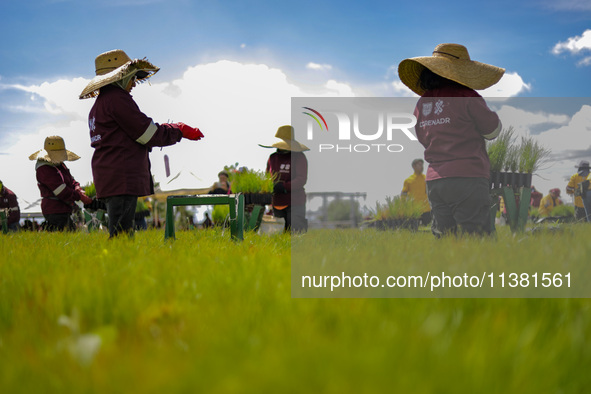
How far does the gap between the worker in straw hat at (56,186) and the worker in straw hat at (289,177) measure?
2.63 metres

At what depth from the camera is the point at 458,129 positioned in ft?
11.1

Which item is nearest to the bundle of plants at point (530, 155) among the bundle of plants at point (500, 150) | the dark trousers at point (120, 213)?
the bundle of plants at point (500, 150)

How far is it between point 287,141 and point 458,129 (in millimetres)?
3277

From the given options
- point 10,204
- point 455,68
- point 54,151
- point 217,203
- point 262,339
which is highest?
point 455,68

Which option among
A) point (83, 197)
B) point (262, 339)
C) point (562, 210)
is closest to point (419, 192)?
point (83, 197)

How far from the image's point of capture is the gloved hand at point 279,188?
605 cm

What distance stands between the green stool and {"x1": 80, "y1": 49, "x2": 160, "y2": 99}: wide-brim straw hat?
110cm

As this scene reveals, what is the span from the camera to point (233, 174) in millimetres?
5996

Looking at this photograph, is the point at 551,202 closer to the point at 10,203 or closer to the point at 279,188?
the point at 279,188

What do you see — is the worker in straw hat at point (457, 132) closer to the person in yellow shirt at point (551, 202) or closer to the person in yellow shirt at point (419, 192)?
the person in yellow shirt at point (419, 192)

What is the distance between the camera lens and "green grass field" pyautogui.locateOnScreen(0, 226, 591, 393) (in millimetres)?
923

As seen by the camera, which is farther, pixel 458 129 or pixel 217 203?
pixel 217 203

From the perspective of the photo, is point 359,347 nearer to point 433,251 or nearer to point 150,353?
point 150,353

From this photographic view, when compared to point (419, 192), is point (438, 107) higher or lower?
higher
